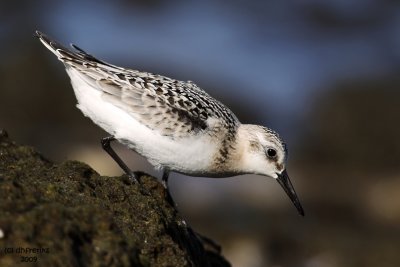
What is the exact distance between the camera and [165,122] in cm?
673

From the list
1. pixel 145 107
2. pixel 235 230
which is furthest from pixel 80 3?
pixel 145 107

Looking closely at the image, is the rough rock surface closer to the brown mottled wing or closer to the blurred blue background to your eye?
the brown mottled wing

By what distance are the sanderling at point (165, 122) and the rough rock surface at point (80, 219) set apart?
45cm

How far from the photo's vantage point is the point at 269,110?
18.2 m

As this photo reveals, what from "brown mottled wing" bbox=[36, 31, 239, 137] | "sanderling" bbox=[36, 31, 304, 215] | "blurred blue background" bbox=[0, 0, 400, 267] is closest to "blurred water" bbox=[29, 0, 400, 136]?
"blurred blue background" bbox=[0, 0, 400, 267]

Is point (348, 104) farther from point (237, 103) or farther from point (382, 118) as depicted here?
point (237, 103)

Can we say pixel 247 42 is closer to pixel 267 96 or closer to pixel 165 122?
pixel 267 96

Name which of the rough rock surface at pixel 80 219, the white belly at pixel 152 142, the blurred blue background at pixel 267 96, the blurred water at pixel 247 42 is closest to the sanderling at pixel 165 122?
the white belly at pixel 152 142

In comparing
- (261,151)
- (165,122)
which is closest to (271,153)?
(261,151)

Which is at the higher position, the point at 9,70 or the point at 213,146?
the point at 213,146

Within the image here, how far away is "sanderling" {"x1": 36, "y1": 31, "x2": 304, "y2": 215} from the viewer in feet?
22.1

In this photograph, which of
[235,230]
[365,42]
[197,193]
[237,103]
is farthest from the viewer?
[365,42]

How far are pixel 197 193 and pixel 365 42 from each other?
38.8ft

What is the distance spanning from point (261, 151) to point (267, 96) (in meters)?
11.5
